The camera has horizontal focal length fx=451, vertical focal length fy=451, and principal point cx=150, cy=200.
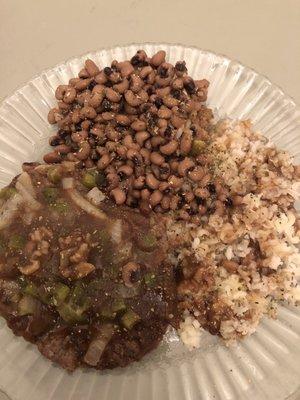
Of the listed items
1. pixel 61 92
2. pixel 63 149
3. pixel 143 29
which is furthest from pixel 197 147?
pixel 143 29

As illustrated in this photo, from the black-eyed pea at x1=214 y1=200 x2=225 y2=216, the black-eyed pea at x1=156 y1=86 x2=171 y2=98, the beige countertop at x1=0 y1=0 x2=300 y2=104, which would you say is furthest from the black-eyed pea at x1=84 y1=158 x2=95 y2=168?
the beige countertop at x1=0 y1=0 x2=300 y2=104

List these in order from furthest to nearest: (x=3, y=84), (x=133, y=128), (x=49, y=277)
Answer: (x=3, y=84) → (x=133, y=128) → (x=49, y=277)

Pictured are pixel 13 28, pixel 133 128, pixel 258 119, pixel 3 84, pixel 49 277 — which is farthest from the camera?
pixel 13 28

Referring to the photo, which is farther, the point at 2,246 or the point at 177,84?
the point at 177,84

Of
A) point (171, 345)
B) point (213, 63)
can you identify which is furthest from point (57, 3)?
point (171, 345)

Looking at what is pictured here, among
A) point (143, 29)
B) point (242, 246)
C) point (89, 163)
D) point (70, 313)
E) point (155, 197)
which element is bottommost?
point (70, 313)

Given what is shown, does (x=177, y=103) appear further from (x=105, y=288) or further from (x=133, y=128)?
(x=105, y=288)

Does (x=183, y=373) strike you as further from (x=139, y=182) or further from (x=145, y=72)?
(x=145, y=72)
